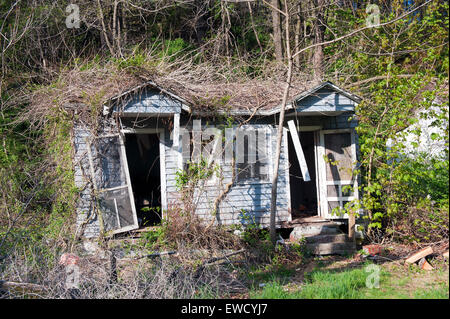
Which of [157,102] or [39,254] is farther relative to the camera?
[157,102]

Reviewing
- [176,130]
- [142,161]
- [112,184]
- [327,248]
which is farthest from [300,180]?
[112,184]

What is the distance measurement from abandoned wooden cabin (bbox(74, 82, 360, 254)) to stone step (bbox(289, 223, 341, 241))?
0.29 meters

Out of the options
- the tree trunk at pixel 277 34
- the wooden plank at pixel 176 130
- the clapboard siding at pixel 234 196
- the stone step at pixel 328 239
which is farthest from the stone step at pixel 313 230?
the tree trunk at pixel 277 34

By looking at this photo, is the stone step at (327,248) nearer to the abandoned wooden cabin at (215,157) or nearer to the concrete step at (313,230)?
the concrete step at (313,230)

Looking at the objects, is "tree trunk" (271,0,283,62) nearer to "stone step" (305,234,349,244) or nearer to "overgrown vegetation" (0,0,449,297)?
"overgrown vegetation" (0,0,449,297)

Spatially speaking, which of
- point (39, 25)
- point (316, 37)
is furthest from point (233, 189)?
point (39, 25)

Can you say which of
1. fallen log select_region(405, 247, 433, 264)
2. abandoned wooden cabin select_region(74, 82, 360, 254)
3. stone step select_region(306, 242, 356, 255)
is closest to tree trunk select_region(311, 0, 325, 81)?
abandoned wooden cabin select_region(74, 82, 360, 254)

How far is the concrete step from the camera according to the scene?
9531mm

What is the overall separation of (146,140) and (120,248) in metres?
6.89

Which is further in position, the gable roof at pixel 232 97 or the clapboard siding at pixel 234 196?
the clapboard siding at pixel 234 196

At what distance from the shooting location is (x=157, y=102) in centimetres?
904

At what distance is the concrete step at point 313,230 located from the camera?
953cm

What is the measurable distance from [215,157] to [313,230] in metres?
2.88

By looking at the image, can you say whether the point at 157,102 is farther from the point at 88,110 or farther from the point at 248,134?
the point at 248,134
